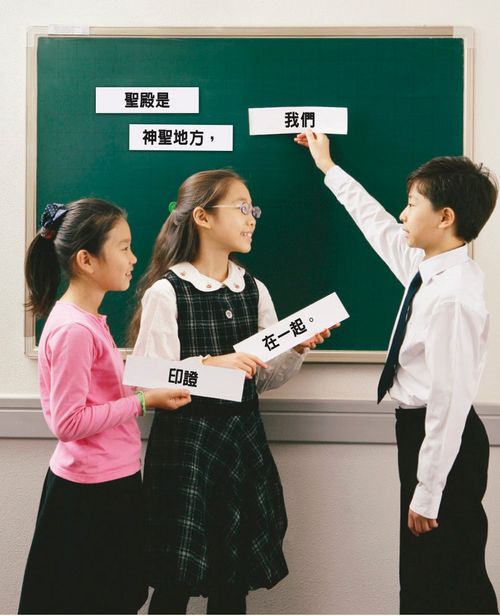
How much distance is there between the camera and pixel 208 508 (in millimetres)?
1520

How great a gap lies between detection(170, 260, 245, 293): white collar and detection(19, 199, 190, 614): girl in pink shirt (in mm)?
168

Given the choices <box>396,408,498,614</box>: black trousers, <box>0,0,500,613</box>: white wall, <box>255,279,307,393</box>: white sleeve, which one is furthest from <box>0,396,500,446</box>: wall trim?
<box>396,408,498,614</box>: black trousers

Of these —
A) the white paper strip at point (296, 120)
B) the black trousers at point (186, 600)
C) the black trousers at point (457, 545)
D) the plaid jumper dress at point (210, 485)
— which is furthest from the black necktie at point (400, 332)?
the black trousers at point (186, 600)

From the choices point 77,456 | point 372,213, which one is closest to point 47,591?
point 77,456

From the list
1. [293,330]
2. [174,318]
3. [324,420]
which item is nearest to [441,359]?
[293,330]

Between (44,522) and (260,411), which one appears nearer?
(44,522)

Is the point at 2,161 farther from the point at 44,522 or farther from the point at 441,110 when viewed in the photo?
the point at 441,110

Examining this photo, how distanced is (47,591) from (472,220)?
1.46 meters

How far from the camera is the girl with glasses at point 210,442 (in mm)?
1497

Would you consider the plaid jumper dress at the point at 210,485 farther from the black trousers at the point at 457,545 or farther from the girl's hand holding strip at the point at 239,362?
the black trousers at the point at 457,545

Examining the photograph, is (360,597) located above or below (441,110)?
below

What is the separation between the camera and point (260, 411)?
1.84 metres

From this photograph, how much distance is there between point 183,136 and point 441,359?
110cm

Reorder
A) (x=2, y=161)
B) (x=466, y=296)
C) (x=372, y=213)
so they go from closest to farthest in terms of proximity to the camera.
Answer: (x=466, y=296) < (x=372, y=213) < (x=2, y=161)
